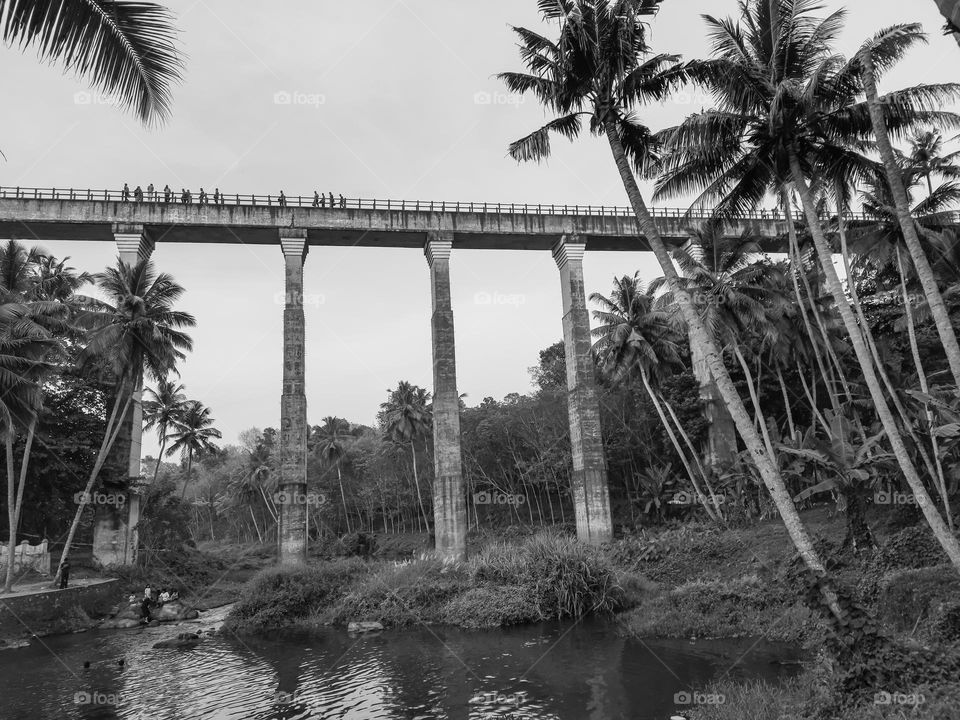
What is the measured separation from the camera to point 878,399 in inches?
473

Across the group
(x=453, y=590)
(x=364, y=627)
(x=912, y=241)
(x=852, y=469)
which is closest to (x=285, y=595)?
(x=364, y=627)

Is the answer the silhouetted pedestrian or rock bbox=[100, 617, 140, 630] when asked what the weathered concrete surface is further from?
rock bbox=[100, 617, 140, 630]

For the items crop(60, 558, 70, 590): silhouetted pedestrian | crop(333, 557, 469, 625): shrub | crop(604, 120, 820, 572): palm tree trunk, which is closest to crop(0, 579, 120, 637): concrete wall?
crop(60, 558, 70, 590): silhouetted pedestrian

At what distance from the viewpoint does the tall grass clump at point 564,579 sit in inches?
762

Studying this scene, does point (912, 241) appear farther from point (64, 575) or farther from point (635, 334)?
point (64, 575)

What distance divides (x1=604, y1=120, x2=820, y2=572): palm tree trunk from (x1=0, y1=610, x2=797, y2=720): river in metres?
3.15

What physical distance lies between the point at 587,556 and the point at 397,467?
125ft

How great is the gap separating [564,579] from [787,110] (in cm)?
1425

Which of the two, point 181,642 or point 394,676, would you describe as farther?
point 181,642

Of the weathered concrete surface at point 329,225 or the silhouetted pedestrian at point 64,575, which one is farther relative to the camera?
the weathered concrete surface at point 329,225

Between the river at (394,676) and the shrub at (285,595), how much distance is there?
1.91m

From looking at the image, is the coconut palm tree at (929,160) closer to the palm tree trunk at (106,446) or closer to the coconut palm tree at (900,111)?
the coconut palm tree at (900,111)

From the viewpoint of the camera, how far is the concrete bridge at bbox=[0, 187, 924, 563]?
27516mm

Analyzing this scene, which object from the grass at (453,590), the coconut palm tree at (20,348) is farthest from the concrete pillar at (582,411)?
the coconut palm tree at (20,348)
